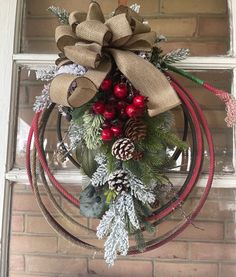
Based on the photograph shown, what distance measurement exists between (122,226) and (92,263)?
31cm

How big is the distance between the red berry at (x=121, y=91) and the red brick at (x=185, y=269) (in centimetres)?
49

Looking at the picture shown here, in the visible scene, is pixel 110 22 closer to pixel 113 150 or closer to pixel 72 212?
pixel 113 150

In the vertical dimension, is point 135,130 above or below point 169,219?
above

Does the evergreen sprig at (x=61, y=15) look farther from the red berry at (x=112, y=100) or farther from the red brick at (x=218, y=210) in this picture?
the red brick at (x=218, y=210)

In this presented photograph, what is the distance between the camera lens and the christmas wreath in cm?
65

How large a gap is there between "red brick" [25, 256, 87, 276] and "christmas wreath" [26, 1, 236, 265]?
25 centimetres

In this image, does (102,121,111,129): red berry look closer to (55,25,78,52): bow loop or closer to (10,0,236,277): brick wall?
(55,25,78,52): bow loop

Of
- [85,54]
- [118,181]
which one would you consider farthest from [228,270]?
[85,54]

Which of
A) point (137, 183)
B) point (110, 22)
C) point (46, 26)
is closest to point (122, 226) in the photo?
point (137, 183)

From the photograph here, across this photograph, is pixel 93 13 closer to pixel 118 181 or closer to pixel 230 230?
pixel 118 181

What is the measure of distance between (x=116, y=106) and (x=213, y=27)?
44 cm

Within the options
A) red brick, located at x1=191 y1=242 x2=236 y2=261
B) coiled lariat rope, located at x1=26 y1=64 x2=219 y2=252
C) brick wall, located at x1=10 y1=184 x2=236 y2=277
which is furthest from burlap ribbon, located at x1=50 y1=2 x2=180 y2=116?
red brick, located at x1=191 y1=242 x2=236 y2=261

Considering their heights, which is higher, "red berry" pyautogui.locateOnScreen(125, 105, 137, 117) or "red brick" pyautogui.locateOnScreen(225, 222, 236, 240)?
"red berry" pyautogui.locateOnScreen(125, 105, 137, 117)

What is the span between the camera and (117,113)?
0.68m
